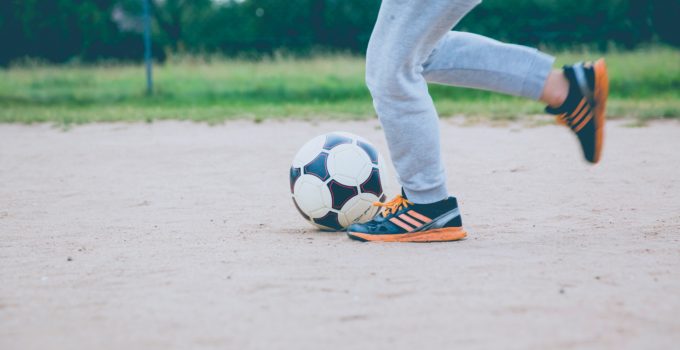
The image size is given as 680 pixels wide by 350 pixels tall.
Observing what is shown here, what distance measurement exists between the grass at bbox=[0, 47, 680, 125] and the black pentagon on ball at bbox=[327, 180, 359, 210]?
18.3 ft

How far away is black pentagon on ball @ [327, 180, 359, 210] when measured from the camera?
3832 mm

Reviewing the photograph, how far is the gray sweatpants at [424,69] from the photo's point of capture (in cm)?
304

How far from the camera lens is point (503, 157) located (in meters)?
6.45

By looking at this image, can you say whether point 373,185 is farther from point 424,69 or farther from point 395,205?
point 424,69

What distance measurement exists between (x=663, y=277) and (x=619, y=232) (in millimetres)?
910

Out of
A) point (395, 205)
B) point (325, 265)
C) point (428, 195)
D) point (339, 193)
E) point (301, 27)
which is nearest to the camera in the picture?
point (325, 265)

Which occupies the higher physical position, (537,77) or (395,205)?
(537,77)

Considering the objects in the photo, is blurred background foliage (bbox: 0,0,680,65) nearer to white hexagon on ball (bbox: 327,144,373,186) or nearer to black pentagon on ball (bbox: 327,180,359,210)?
white hexagon on ball (bbox: 327,144,373,186)

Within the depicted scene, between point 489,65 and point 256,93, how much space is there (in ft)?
37.9

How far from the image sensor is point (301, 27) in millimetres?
29562

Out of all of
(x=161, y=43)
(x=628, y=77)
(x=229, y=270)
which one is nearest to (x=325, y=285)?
(x=229, y=270)

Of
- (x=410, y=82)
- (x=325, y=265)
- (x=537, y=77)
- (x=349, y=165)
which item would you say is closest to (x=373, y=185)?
(x=349, y=165)

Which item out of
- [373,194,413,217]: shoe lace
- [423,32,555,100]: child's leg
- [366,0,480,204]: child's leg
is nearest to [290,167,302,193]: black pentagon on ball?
[373,194,413,217]: shoe lace

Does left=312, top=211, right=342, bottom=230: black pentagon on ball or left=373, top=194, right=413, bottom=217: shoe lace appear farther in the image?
left=312, top=211, right=342, bottom=230: black pentagon on ball
